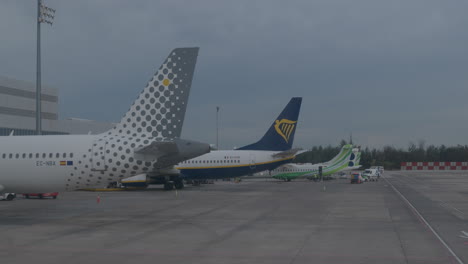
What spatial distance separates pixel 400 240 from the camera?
15.3 metres

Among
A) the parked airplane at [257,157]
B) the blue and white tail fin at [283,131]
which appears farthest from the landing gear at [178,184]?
the blue and white tail fin at [283,131]

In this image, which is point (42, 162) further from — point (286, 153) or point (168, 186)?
point (286, 153)

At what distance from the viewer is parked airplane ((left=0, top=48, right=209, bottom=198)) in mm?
19906

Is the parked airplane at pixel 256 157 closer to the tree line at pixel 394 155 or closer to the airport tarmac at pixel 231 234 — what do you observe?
the airport tarmac at pixel 231 234

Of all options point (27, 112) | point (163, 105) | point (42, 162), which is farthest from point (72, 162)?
point (27, 112)

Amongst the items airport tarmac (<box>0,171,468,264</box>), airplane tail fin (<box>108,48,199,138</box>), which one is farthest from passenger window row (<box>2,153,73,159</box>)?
airport tarmac (<box>0,171,468,264</box>)

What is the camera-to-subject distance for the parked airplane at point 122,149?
19.9m

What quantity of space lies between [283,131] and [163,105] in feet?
88.5

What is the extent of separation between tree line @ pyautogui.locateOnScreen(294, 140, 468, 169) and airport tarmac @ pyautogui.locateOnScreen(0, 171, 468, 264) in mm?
114411

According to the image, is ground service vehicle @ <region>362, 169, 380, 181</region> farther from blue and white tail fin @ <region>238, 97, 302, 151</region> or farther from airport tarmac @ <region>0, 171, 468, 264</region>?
airport tarmac @ <region>0, 171, 468, 264</region>

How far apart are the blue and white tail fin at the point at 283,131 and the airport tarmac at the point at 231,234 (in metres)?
19.7

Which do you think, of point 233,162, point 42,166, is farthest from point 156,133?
point 233,162

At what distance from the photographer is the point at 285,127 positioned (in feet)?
152

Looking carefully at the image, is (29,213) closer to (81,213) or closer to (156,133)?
(81,213)
